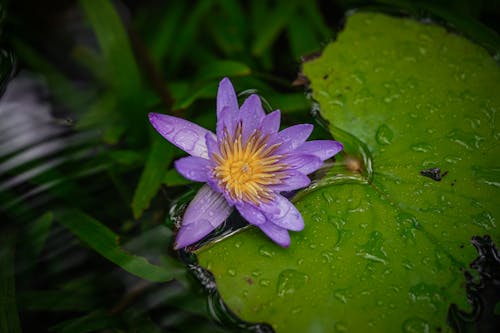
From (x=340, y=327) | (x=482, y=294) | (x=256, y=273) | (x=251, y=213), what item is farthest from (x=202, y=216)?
(x=482, y=294)

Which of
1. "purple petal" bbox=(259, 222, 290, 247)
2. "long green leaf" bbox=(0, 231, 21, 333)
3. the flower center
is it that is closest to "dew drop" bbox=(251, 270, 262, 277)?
"purple petal" bbox=(259, 222, 290, 247)

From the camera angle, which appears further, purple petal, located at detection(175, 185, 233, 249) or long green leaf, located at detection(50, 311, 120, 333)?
long green leaf, located at detection(50, 311, 120, 333)

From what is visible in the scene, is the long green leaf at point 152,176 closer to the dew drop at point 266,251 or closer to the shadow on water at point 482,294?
the dew drop at point 266,251

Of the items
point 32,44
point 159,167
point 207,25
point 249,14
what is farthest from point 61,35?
point 159,167

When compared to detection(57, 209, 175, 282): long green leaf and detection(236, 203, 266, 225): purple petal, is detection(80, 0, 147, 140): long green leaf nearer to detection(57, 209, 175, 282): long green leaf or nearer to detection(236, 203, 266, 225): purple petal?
detection(57, 209, 175, 282): long green leaf

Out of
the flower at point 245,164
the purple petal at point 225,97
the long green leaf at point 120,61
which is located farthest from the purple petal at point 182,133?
the long green leaf at point 120,61

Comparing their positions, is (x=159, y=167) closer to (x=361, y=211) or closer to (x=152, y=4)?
(x=361, y=211)

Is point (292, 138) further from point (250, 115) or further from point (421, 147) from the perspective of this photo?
point (421, 147)
